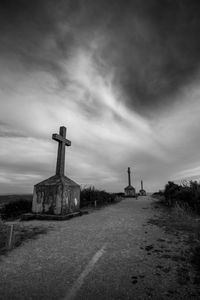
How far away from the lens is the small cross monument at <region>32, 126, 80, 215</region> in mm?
9539

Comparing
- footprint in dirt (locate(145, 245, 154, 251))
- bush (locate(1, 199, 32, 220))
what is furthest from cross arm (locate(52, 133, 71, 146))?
footprint in dirt (locate(145, 245, 154, 251))

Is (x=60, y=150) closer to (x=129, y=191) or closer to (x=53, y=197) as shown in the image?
(x=53, y=197)

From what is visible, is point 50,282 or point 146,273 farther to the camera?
point 146,273

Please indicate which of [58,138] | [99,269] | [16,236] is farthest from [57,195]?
A: [99,269]

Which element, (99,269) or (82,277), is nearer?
(82,277)

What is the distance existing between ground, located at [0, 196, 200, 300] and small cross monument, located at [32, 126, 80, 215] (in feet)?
13.4

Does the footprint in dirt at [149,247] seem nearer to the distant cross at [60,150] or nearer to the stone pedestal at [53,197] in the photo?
the stone pedestal at [53,197]

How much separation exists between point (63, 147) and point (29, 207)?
576 cm

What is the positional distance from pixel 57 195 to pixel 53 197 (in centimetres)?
26

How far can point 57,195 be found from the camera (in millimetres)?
9617

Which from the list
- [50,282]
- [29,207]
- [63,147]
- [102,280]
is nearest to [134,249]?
[102,280]

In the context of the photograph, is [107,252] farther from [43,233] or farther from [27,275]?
[43,233]

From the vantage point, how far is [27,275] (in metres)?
3.20

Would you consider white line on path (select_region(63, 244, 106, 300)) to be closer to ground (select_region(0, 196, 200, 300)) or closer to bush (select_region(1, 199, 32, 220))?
ground (select_region(0, 196, 200, 300))
